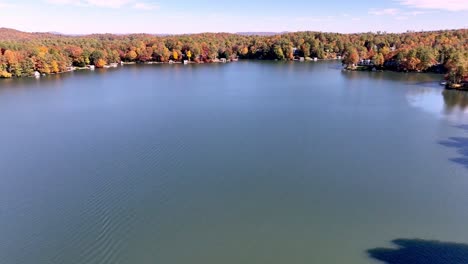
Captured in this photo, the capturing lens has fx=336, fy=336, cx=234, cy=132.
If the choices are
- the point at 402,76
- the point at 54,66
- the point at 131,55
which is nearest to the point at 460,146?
the point at 402,76

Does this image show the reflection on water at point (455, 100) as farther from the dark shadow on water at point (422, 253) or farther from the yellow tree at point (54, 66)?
the yellow tree at point (54, 66)

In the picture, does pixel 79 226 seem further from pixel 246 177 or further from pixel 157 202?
pixel 246 177

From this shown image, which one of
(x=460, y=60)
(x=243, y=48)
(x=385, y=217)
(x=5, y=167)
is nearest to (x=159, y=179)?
(x=5, y=167)

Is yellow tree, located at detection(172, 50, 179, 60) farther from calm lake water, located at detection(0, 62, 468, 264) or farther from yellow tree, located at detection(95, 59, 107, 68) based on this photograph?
calm lake water, located at detection(0, 62, 468, 264)

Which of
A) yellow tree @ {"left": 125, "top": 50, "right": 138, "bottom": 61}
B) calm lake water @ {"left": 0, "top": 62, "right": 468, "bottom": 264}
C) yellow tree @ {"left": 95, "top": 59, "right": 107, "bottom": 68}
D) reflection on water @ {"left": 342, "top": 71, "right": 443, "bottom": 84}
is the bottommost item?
calm lake water @ {"left": 0, "top": 62, "right": 468, "bottom": 264}

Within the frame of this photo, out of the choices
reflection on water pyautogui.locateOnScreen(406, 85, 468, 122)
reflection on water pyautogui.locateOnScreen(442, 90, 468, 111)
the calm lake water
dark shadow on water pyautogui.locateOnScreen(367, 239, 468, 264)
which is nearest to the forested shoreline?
reflection on water pyautogui.locateOnScreen(442, 90, 468, 111)

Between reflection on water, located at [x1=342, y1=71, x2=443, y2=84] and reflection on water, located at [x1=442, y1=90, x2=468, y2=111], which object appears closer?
reflection on water, located at [x1=442, y1=90, x2=468, y2=111]

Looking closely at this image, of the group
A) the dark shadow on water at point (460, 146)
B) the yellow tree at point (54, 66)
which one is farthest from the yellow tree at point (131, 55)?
the dark shadow on water at point (460, 146)

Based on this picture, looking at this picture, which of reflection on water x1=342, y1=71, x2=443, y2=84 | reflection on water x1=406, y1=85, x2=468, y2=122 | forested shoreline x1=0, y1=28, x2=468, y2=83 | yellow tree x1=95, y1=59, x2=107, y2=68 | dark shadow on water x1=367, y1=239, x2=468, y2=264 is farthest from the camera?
yellow tree x1=95, y1=59, x2=107, y2=68
